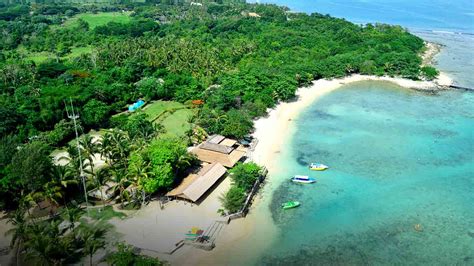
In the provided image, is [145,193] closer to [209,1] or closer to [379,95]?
[379,95]

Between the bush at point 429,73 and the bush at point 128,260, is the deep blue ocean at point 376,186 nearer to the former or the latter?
the bush at point 429,73

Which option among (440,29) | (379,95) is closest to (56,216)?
(379,95)

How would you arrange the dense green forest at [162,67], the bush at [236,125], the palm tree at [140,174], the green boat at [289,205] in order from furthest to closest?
1. the dense green forest at [162,67]
2. the bush at [236,125]
3. the green boat at [289,205]
4. the palm tree at [140,174]

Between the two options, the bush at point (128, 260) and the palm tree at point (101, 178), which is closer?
the bush at point (128, 260)

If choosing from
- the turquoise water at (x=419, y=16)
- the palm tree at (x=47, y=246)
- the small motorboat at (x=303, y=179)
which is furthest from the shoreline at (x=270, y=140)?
the turquoise water at (x=419, y=16)

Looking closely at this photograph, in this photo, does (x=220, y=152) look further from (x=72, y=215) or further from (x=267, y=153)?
(x=72, y=215)

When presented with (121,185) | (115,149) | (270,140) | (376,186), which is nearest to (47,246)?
(121,185)
